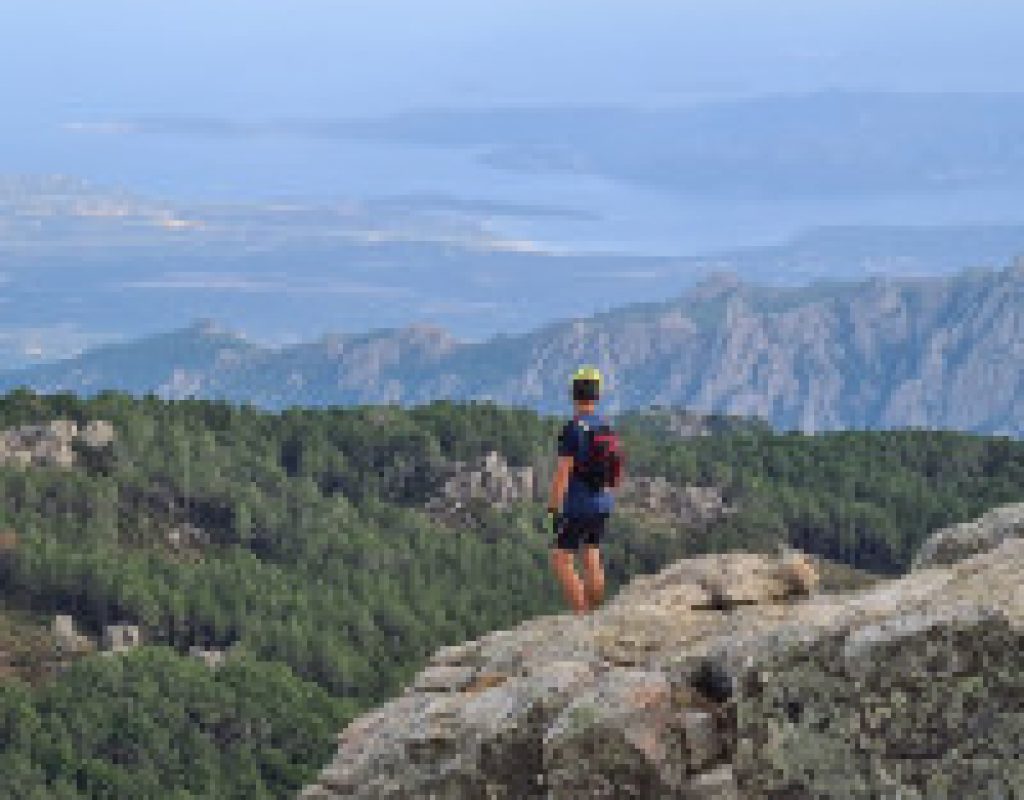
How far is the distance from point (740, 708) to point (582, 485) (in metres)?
12.7

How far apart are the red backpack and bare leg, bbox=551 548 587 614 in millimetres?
1455

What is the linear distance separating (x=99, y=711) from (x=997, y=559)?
15152 cm

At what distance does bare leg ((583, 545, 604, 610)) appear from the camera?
126 ft

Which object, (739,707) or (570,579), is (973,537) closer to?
(570,579)

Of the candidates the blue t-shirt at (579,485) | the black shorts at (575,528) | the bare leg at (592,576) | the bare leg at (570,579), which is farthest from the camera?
the bare leg at (592,576)

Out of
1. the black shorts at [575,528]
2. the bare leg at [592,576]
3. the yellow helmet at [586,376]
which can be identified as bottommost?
the bare leg at [592,576]

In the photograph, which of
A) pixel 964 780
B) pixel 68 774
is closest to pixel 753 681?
pixel 964 780

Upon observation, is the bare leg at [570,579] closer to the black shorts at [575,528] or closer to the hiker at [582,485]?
the hiker at [582,485]

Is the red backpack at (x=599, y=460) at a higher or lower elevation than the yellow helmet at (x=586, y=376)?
lower

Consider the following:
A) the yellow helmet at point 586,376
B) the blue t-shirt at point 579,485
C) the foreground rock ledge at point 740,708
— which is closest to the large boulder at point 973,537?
the foreground rock ledge at point 740,708

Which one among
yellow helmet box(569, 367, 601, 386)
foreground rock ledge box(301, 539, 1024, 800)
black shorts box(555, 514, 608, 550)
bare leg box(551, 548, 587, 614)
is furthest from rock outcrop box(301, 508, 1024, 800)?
yellow helmet box(569, 367, 601, 386)

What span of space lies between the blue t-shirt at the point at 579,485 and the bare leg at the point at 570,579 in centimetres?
86

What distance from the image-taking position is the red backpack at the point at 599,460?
3731cm

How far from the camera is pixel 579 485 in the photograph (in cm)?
3797
